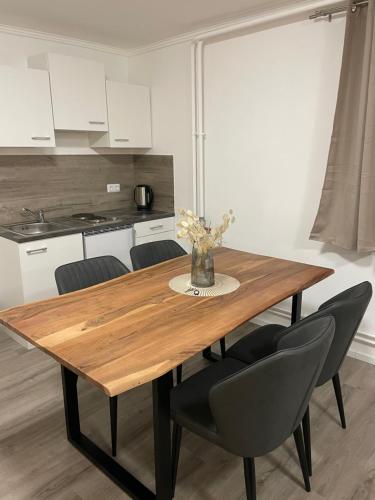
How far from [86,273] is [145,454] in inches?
39.6

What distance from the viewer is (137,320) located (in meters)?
1.67

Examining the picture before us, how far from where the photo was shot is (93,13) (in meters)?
2.86

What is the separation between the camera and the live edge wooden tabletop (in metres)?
1.32

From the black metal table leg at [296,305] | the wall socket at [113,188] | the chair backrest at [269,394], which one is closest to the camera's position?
the chair backrest at [269,394]

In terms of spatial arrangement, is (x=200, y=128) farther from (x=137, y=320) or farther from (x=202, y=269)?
(x=137, y=320)

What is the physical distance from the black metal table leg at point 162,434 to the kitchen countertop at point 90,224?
1.85 metres

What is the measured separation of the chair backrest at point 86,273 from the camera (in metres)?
2.16

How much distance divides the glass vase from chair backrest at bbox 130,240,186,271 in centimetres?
68

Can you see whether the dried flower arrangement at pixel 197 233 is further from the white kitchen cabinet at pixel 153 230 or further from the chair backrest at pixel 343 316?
the white kitchen cabinet at pixel 153 230

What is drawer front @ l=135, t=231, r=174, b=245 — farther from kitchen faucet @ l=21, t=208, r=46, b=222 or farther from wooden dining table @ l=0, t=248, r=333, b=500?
wooden dining table @ l=0, t=248, r=333, b=500

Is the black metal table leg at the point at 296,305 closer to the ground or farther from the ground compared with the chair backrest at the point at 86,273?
closer to the ground

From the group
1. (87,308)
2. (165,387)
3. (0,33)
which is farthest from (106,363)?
(0,33)

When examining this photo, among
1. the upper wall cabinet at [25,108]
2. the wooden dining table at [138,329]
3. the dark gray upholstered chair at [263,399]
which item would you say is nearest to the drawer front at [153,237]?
the upper wall cabinet at [25,108]

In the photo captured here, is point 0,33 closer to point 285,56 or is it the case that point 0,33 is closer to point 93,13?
point 93,13
